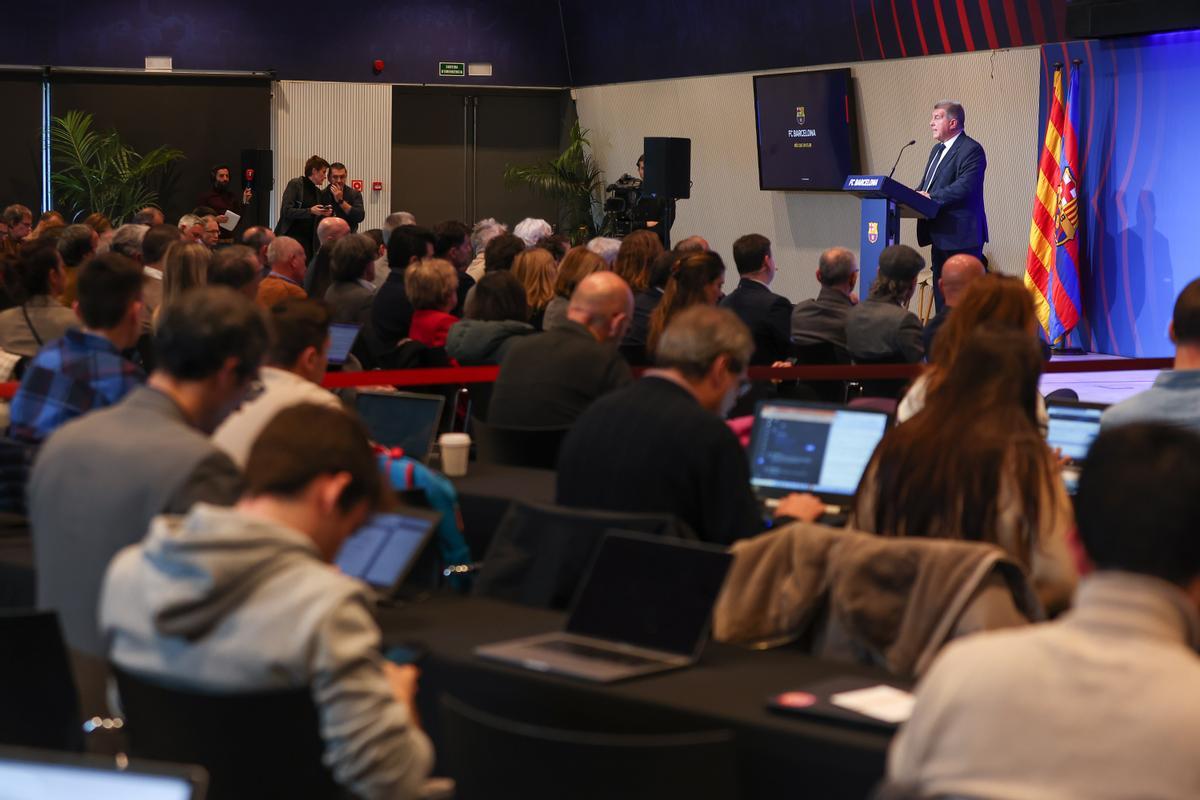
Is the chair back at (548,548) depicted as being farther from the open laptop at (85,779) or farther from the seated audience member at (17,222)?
the seated audience member at (17,222)

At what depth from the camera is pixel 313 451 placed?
236 cm

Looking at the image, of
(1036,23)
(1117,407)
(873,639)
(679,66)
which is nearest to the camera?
(873,639)

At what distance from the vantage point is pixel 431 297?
7262mm

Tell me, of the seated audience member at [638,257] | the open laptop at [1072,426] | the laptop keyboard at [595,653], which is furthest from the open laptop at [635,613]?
the seated audience member at [638,257]

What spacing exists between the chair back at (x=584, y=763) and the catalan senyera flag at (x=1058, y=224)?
9.75m

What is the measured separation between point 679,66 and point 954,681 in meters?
14.5

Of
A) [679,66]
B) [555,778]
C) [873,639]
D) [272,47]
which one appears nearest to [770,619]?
[873,639]

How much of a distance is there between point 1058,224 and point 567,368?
708 centimetres

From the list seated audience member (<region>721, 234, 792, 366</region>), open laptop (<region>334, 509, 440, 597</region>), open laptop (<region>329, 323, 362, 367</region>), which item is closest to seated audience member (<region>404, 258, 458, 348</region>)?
open laptop (<region>329, 323, 362, 367</region>)

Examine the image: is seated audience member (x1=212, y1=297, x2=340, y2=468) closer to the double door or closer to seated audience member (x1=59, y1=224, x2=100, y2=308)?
seated audience member (x1=59, y1=224, x2=100, y2=308)

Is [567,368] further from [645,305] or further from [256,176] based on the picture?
[256,176]

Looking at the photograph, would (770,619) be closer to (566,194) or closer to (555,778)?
(555,778)

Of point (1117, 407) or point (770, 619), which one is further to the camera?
point (1117, 407)

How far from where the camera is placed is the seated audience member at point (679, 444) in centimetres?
369
